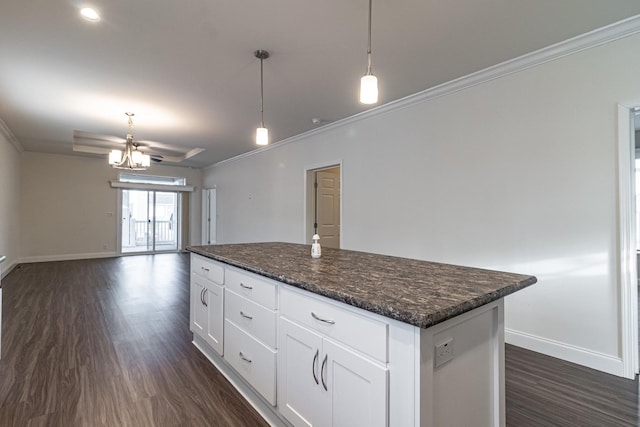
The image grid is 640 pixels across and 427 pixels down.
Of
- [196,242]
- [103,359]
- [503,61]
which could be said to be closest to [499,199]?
[503,61]

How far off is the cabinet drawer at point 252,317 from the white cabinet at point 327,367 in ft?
0.37

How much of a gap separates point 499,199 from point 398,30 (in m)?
1.79

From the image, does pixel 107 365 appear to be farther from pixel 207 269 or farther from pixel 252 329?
pixel 252 329

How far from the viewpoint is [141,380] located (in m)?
2.29

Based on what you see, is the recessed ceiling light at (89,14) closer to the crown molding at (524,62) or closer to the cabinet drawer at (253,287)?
the cabinet drawer at (253,287)

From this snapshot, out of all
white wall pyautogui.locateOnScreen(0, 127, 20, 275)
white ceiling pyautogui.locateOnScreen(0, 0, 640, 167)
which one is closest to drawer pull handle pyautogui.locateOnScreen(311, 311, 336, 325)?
white ceiling pyautogui.locateOnScreen(0, 0, 640, 167)

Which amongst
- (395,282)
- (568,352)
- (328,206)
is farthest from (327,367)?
(328,206)

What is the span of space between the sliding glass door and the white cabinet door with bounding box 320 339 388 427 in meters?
9.08

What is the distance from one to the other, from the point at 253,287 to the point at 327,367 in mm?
768

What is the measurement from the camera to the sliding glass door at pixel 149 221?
8812mm

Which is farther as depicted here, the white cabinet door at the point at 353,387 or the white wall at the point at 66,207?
the white wall at the point at 66,207

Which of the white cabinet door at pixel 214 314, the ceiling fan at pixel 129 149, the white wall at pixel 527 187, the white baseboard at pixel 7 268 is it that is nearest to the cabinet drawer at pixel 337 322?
the white cabinet door at pixel 214 314

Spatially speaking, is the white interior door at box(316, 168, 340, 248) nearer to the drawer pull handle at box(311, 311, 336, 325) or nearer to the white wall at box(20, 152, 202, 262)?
the drawer pull handle at box(311, 311, 336, 325)

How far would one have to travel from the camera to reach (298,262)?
6.81 feet
